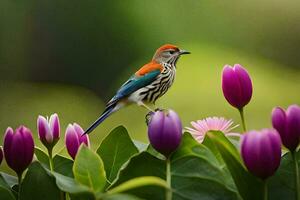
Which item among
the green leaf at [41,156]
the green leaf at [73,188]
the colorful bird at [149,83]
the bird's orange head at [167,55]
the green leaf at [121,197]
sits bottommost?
the green leaf at [121,197]

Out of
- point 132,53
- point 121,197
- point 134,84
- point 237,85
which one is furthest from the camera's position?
point 132,53

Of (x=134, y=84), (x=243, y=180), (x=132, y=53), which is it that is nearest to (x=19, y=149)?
(x=243, y=180)

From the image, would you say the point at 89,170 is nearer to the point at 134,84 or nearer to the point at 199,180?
the point at 199,180

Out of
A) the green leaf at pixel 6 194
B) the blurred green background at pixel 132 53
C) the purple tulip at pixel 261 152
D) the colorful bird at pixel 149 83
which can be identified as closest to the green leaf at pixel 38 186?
the green leaf at pixel 6 194

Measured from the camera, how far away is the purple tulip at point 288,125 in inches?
17.2

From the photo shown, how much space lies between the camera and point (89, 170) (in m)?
0.42

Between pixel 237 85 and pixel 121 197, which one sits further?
pixel 237 85

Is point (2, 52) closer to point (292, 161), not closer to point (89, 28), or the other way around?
point (89, 28)

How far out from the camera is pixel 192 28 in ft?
14.6

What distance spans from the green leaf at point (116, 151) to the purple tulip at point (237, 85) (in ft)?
0.24

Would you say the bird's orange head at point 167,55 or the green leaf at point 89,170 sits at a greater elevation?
the bird's orange head at point 167,55

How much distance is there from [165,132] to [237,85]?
0.09 metres

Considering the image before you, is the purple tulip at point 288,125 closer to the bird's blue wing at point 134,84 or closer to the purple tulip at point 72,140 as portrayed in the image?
the purple tulip at point 72,140

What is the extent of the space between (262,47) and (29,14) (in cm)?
181
